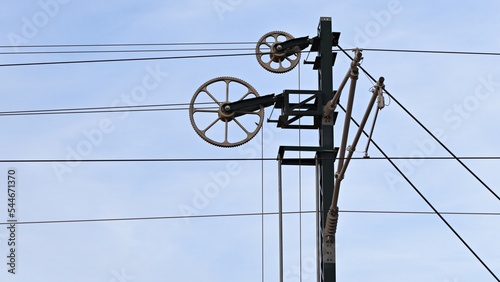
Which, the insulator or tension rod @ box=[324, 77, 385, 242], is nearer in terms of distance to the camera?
tension rod @ box=[324, 77, 385, 242]

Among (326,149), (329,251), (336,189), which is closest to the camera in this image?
(336,189)

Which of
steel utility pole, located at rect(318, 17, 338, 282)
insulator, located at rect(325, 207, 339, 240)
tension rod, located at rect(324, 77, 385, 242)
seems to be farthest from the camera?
steel utility pole, located at rect(318, 17, 338, 282)

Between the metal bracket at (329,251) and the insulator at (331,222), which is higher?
the insulator at (331,222)

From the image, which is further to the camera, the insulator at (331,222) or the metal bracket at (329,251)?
the metal bracket at (329,251)

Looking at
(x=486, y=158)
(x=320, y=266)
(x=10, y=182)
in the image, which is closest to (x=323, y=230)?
(x=320, y=266)

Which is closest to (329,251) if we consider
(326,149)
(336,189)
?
(336,189)

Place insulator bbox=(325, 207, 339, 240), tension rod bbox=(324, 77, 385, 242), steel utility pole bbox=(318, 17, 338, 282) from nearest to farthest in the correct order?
tension rod bbox=(324, 77, 385, 242)
insulator bbox=(325, 207, 339, 240)
steel utility pole bbox=(318, 17, 338, 282)

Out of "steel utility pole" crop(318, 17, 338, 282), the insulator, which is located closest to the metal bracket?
"steel utility pole" crop(318, 17, 338, 282)

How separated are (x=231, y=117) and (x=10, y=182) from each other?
8100 millimetres

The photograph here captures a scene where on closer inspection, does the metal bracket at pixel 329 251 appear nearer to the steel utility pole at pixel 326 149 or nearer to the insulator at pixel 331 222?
the steel utility pole at pixel 326 149

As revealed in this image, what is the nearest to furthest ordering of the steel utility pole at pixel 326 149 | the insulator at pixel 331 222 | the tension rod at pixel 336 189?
the tension rod at pixel 336 189 → the insulator at pixel 331 222 → the steel utility pole at pixel 326 149

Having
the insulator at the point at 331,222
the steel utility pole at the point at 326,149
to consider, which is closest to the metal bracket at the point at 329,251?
the steel utility pole at the point at 326,149

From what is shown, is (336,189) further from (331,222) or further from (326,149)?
(326,149)

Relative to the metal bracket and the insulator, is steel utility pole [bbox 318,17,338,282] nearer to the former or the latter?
the metal bracket
